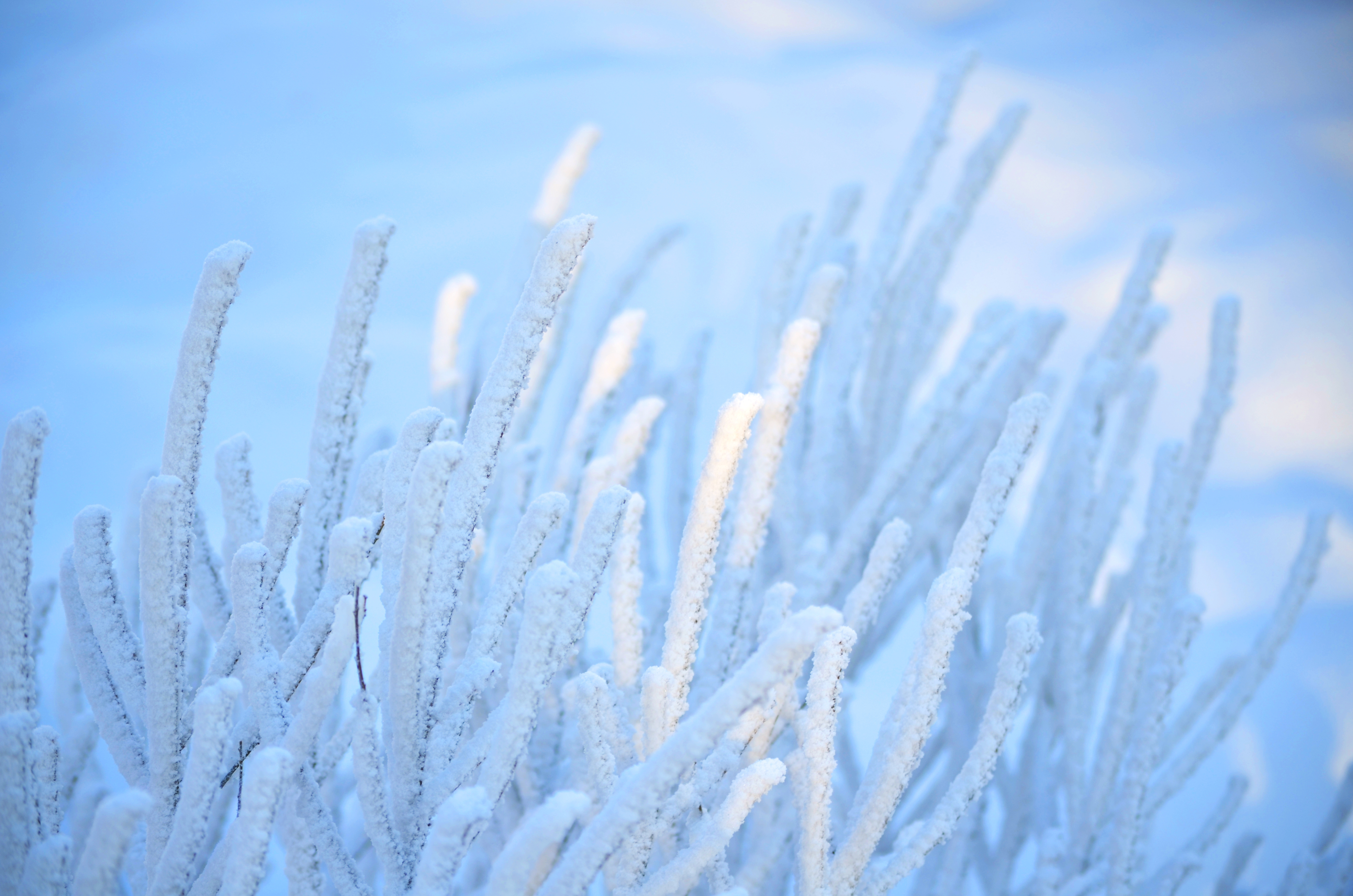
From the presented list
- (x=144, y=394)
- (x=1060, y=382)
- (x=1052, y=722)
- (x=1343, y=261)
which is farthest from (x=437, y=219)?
(x=1343, y=261)

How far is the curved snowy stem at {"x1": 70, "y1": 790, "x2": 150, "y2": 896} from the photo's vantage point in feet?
1.14

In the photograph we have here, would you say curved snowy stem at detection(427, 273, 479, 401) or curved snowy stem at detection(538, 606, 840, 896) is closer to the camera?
curved snowy stem at detection(538, 606, 840, 896)

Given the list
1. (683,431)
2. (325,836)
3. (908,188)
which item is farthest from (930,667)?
(908,188)

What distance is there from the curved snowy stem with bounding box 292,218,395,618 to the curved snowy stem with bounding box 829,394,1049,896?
0.33 metres

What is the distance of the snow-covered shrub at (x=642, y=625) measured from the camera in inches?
16.7

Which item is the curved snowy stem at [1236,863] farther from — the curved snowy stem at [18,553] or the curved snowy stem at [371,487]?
the curved snowy stem at [18,553]

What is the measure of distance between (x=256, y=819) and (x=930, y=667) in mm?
310

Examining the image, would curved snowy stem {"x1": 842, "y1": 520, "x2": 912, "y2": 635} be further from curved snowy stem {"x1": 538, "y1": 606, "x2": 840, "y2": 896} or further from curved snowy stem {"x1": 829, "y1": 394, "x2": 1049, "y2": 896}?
curved snowy stem {"x1": 538, "y1": 606, "x2": 840, "y2": 896}

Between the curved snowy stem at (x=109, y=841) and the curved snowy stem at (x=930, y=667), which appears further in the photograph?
the curved snowy stem at (x=930, y=667)

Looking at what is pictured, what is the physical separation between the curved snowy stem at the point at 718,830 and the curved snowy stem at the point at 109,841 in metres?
0.22

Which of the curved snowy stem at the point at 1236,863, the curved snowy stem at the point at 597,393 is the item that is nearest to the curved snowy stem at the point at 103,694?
the curved snowy stem at the point at 597,393

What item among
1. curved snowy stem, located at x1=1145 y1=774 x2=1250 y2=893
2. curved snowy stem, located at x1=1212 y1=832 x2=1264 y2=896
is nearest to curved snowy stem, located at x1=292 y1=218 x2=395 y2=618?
curved snowy stem, located at x1=1145 y1=774 x2=1250 y2=893

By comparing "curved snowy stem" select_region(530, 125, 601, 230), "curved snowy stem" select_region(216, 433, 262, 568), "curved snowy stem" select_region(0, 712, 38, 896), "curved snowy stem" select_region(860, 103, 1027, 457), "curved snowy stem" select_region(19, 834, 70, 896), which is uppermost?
"curved snowy stem" select_region(530, 125, 601, 230)

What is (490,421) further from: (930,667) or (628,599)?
(930,667)
